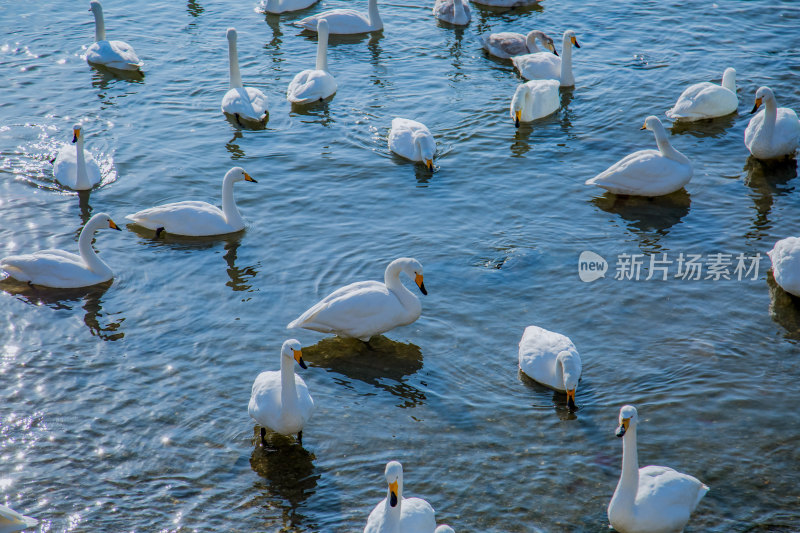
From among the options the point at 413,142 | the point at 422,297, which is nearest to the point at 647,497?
the point at 422,297

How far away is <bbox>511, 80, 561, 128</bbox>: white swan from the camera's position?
1460 centimetres

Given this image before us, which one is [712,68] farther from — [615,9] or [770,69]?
[615,9]

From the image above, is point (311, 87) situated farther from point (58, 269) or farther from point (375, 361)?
point (375, 361)

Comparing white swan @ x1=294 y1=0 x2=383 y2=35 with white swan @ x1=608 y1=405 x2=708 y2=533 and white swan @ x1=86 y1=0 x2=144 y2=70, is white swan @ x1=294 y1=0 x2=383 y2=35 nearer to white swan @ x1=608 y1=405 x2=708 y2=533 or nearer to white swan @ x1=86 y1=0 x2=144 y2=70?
white swan @ x1=86 y1=0 x2=144 y2=70

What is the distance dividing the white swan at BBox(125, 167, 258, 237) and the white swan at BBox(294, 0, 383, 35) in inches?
313

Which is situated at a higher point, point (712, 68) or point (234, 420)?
point (712, 68)

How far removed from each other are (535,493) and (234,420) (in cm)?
317

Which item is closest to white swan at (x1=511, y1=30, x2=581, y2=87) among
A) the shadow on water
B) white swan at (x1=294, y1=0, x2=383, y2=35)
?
white swan at (x1=294, y1=0, x2=383, y2=35)

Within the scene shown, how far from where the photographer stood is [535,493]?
7508mm

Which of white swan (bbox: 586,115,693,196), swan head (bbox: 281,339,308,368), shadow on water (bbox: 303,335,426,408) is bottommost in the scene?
shadow on water (bbox: 303,335,426,408)

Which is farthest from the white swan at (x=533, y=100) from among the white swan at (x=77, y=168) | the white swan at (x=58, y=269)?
the white swan at (x=58, y=269)

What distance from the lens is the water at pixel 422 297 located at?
7715 millimetres

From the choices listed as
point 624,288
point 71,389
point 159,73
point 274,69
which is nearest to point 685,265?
point 624,288

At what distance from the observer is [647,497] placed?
6.94 m
